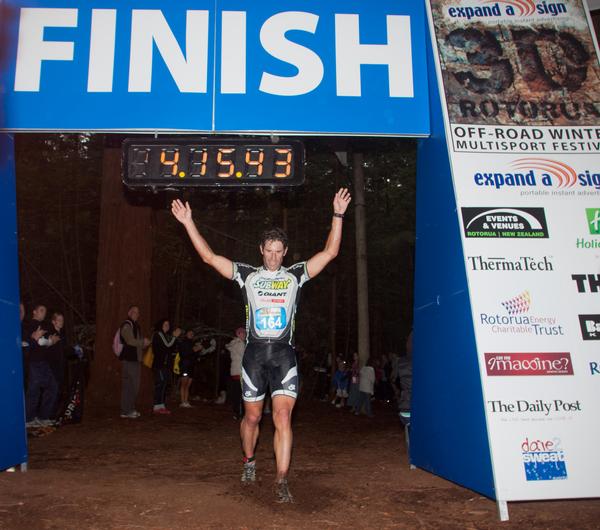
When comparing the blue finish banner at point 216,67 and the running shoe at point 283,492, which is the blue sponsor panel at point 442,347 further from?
the running shoe at point 283,492

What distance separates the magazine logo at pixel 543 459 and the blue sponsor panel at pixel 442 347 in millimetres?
336

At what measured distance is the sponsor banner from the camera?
547cm

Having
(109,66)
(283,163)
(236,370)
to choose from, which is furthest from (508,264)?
(236,370)

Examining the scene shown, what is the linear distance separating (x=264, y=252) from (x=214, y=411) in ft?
30.4

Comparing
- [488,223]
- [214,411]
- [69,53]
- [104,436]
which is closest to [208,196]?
[214,411]

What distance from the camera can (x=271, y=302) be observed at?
643 cm

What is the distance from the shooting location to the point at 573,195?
609 cm

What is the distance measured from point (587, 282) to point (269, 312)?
316 centimetres

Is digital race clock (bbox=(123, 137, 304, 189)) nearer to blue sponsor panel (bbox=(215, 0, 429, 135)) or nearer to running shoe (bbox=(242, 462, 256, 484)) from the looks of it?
blue sponsor panel (bbox=(215, 0, 429, 135))

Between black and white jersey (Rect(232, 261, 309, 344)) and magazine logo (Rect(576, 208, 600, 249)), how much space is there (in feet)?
9.27

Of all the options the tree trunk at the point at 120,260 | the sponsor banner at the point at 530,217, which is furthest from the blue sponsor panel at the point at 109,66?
the tree trunk at the point at 120,260

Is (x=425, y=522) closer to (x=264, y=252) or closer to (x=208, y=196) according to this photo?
(x=264, y=252)

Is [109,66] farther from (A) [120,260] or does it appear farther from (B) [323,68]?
(A) [120,260]

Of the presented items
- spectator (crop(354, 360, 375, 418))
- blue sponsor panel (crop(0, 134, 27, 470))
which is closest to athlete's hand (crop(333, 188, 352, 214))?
blue sponsor panel (crop(0, 134, 27, 470))
